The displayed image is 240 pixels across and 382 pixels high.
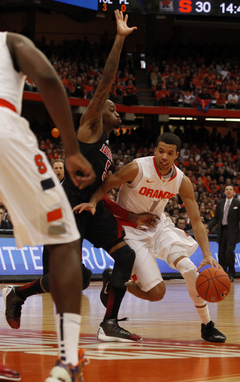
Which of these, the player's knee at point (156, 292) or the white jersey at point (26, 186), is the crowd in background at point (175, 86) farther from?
the white jersey at point (26, 186)

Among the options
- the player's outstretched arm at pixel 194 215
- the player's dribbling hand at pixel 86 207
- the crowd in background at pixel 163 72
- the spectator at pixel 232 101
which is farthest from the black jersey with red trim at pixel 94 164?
the spectator at pixel 232 101

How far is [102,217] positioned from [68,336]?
2.35 meters

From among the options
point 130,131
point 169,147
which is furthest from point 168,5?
point 169,147

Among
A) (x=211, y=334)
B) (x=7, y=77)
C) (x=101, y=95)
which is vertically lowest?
(x=211, y=334)

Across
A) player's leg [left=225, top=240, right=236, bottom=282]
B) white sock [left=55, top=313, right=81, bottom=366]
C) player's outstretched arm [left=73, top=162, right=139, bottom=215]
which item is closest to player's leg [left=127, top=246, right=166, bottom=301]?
player's outstretched arm [left=73, top=162, right=139, bottom=215]

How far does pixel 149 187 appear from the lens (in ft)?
15.5

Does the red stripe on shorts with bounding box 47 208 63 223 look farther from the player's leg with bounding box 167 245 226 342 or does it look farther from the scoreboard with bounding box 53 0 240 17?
the scoreboard with bounding box 53 0 240 17

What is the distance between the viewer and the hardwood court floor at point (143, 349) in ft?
9.08

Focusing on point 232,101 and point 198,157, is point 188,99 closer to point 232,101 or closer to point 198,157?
point 232,101

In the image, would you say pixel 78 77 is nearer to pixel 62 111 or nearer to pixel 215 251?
pixel 215 251

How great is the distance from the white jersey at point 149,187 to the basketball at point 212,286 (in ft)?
2.66

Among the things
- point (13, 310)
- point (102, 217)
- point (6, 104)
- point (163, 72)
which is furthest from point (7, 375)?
point (163, 72)

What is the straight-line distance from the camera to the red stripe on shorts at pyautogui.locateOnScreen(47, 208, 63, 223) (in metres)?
2.21

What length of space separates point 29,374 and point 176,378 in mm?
751
